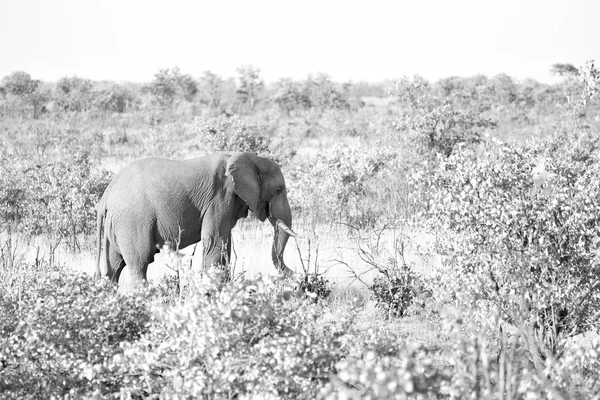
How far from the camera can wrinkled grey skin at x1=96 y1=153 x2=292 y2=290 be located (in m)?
9.33

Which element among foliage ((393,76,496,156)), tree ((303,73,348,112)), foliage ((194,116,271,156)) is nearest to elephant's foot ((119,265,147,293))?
foliage ((194,116,271,156))

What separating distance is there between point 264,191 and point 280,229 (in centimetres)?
56

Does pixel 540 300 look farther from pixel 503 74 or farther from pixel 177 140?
pixel 503 74

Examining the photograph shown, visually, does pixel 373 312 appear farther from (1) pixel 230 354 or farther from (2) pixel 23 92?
(2) pixel 23 92

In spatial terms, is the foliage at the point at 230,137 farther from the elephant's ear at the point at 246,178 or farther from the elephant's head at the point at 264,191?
the elephant's ear at the point at 246,178

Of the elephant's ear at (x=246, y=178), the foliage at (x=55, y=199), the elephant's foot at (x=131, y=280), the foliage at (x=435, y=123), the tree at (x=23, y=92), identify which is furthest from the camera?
the tree at (x=23, y=92)

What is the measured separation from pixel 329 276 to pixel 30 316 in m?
5.98

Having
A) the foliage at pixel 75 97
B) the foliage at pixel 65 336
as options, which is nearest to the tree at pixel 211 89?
the foliage at pixel 75 97

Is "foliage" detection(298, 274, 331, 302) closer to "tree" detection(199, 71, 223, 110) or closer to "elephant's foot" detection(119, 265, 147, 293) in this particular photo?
"elephant's foot" detection(119, 265, 147, 293)

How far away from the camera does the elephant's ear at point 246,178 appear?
9.61 m

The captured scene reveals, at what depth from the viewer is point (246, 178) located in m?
9.66

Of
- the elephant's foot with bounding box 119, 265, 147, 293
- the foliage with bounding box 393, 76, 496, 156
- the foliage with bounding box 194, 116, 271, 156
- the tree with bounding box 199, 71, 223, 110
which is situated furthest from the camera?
the tree with bounding box 199, 71, 223, 110

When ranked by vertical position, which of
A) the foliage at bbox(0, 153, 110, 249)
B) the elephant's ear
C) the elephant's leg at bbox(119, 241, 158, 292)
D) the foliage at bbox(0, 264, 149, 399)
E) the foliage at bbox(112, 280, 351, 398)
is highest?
the elephant's ear

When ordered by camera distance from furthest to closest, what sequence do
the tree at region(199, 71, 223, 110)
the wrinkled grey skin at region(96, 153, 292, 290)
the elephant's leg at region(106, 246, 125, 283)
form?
the tree at region(199, 71, 223, 110) → the elephant's leg at region(106, 246, 125, 283) → the wrinkled grey skin at region(96, 153, 292, 290)
